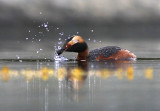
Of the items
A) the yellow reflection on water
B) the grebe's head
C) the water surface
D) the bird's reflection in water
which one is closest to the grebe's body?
the grebe's head

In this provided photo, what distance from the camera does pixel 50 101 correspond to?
10930mm

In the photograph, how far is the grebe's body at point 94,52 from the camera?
2344 centimetres

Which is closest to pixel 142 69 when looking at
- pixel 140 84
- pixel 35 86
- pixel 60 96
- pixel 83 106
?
pixel 140 84

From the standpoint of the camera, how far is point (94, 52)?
23.8 m

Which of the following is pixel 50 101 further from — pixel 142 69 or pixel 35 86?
pixel 142 69

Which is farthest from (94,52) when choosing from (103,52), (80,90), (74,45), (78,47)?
(80,90)

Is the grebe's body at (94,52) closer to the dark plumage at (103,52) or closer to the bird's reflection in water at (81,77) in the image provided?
the dark plumage at (103,52)

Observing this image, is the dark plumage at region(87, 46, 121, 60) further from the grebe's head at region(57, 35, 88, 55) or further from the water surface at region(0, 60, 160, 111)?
the water surface at region(0, 60, 160, 111)

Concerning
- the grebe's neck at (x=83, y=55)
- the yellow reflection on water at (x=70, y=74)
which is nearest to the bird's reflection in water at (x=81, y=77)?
the yellow reflection on water at (x=70, y=74)

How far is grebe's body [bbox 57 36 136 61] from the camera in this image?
2344 centimetres

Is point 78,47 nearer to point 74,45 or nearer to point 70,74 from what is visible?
point 74,45

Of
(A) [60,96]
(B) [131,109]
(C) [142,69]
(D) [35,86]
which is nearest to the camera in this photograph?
(B) [131,109]

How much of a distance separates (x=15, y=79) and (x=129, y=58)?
32.8 feet

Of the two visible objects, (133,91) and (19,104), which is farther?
(133,91)
